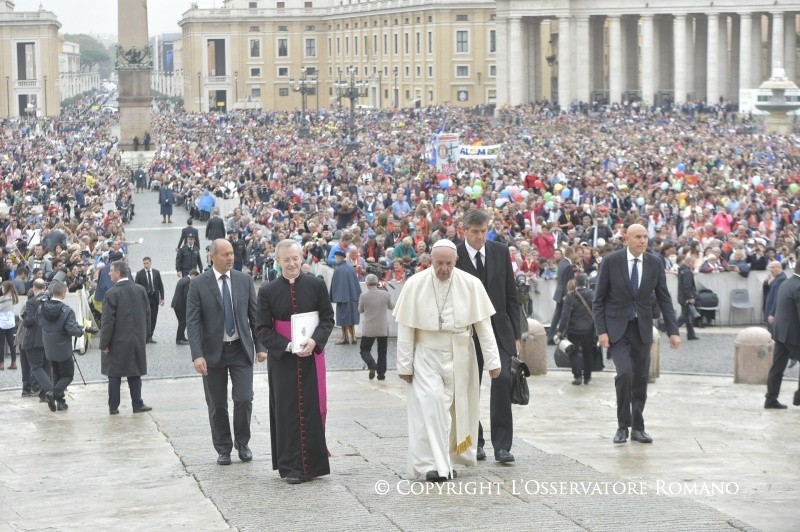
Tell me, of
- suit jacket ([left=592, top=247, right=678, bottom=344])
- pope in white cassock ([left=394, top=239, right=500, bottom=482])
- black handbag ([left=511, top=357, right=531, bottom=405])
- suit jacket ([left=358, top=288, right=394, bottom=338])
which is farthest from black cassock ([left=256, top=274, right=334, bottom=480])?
suit jacket ([left=358, top=288, right=394, bottom=338])

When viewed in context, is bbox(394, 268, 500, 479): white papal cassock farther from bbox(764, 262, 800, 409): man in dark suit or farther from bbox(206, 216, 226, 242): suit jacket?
bbox(206, 216, 226, 242): suit jacket

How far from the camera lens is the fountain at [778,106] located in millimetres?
55031

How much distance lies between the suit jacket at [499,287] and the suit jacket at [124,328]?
179 inches

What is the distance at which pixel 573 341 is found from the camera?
15.7m

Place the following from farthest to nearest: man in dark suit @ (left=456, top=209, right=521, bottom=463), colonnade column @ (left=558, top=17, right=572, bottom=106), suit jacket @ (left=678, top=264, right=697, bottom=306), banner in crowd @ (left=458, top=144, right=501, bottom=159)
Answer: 1. colonnade column @ (left=558, top=17, right=572, bottom=106)
2. banner in crowd @ (left=458, top=144, right=501, bottom=159)
3. suit jacket @ (left=678, top=264, right=697, bottom=306)
4. man in dark suit @ (left=456, top=209, right=521, bottom=463)

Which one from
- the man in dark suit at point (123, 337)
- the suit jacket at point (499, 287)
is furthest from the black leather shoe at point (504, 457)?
the man in dark suit at point (123, 337)

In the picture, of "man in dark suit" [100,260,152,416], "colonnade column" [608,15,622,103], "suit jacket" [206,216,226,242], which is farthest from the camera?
"colonnade column" [608,15,622,103]

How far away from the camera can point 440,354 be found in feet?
30.8

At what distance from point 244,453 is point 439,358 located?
1.71 meters

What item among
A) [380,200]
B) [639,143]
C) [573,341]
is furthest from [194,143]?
[573,341]

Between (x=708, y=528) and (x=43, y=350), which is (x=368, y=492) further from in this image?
(x=43, y=350)

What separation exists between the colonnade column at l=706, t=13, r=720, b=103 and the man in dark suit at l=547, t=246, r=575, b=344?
208ft

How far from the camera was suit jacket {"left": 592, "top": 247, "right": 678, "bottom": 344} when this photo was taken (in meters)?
11.1

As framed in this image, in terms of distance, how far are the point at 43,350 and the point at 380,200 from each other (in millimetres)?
18106
